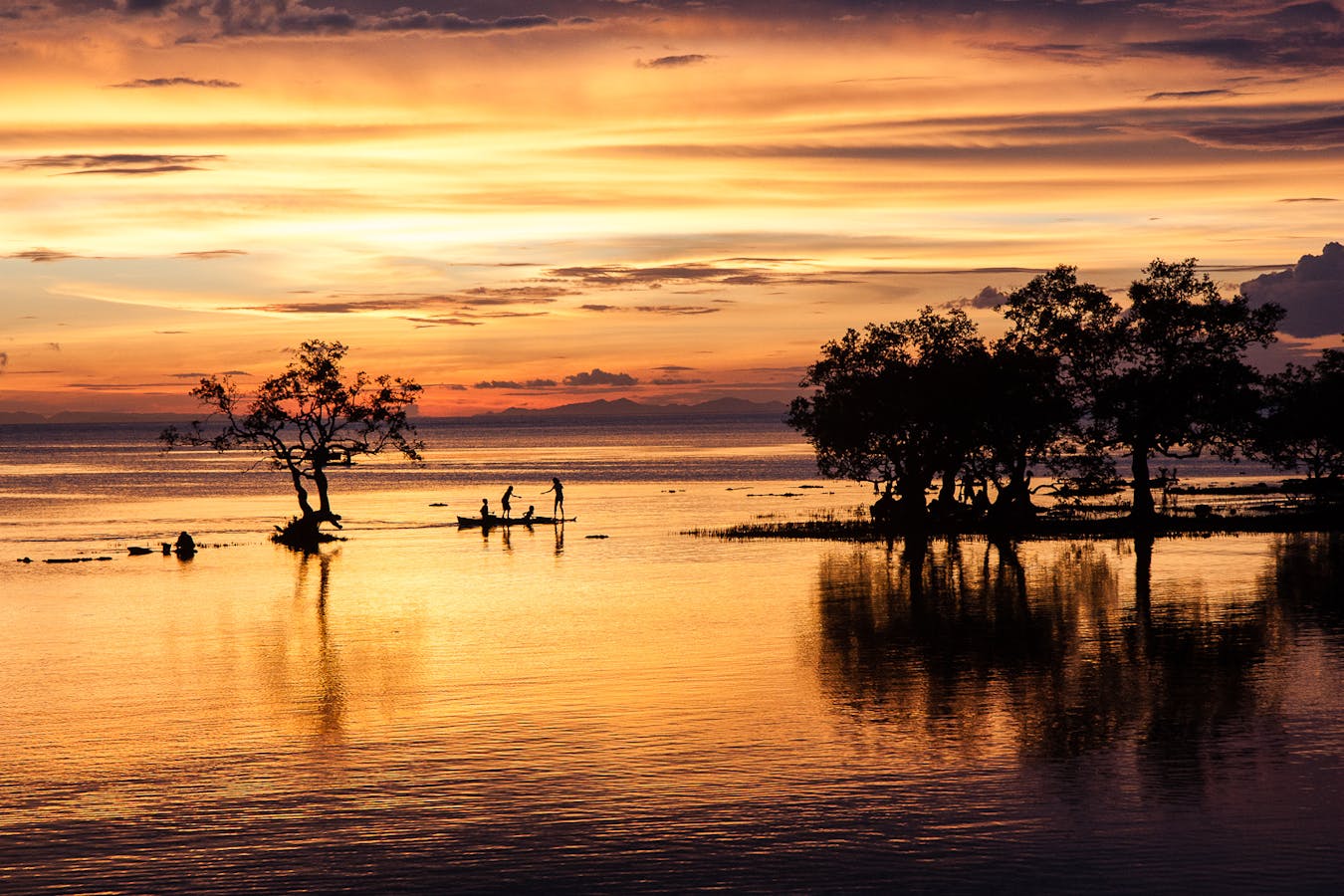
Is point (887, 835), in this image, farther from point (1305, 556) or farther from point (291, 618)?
point (1305, 556)

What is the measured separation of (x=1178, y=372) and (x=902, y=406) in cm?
1478

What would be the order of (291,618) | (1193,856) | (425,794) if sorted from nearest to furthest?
(1193,856), (425,794), (291,618)

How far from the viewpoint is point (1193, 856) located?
56.0 ft

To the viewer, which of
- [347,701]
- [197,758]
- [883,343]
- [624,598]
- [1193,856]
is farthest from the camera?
[883,343]

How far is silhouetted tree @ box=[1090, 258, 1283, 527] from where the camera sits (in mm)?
71000

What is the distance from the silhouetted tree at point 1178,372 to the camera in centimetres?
7100

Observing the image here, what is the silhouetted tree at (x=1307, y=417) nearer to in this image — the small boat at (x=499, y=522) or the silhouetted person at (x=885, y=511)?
the silhouetted person at (x=885, y=511)

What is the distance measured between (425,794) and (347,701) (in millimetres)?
7923

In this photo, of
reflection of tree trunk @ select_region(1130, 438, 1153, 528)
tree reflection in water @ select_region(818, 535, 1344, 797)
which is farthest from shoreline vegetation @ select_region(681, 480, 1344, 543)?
tree reflection in water @ select_region(818, 535, 1344, 797)

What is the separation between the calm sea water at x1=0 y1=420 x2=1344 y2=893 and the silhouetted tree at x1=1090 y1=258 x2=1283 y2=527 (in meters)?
21.2

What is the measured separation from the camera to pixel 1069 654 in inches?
1253

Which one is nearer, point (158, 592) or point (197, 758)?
point (197, 758)

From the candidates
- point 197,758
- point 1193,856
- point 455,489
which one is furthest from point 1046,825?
point 455,489

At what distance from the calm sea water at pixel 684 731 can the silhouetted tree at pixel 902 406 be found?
77.0 feet
